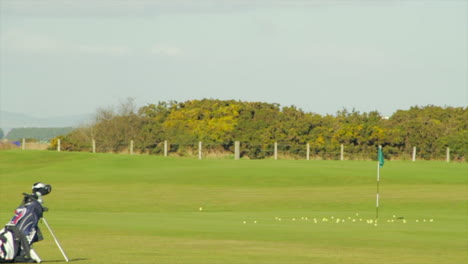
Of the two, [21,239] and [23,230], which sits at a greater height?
[23,230]

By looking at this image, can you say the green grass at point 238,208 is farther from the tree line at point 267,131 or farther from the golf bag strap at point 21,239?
the tree line at point 267,131

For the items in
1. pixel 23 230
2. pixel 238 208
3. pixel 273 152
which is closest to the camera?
pixel 23 230

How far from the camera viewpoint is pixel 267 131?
258 feet

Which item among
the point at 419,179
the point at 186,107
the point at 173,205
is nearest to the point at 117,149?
the point at 186,107

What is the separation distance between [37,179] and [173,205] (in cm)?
1471

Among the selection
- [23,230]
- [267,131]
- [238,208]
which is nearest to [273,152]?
[267,131]

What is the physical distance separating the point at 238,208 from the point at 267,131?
1423 inches

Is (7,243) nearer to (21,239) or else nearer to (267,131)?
(21,239)

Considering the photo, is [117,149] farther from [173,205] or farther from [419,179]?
[173,205]

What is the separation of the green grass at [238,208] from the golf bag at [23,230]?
1.22 m

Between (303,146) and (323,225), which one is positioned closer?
(323,225)

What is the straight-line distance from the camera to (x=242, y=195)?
47938mm

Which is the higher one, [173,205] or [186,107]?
[186,107]

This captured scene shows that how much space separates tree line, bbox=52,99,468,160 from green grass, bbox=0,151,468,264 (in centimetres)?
1086
